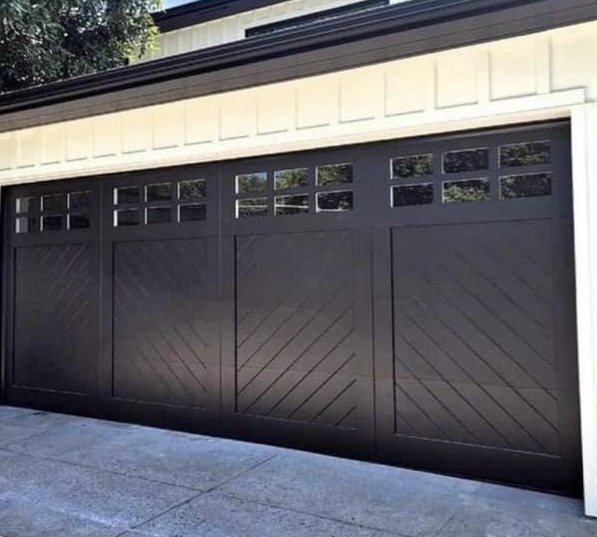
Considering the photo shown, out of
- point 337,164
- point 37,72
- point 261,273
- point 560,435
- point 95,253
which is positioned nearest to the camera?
point 560,435

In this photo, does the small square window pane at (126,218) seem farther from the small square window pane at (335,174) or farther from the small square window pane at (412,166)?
the small square window pane at (412,166)

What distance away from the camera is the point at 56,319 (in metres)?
6.43

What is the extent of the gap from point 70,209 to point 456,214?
4064 mm

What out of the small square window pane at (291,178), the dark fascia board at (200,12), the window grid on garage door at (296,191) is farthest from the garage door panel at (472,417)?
the dark fascia board at (200,12)

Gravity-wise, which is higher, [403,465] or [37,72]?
[37,72]

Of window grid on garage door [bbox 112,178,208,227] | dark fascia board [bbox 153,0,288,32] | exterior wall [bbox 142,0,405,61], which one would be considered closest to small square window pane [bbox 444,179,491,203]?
window grid on garage door [bbox 112,178,208,227]

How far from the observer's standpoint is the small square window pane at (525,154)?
404 cm

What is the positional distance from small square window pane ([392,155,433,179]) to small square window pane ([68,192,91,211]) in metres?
3.31

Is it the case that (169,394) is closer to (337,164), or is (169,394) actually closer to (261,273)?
(261,273)

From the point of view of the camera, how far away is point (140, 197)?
594 centimetres

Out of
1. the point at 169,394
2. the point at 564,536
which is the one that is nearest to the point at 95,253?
the point at 169,394

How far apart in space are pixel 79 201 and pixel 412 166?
3.59m

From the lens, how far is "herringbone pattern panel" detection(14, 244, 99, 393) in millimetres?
6207

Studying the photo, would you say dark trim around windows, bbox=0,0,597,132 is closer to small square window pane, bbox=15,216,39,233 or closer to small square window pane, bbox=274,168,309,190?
small square window pane, bbox=274,168,309,190
